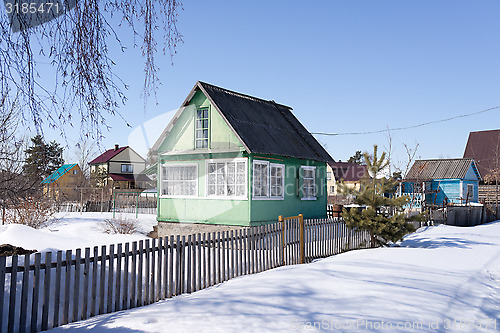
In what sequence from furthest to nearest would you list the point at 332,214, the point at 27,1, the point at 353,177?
the point at 353,177, the point at 332,214, the point at 27,1

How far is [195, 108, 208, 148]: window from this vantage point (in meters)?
16.7

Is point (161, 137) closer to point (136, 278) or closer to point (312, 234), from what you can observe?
point (312, 234)

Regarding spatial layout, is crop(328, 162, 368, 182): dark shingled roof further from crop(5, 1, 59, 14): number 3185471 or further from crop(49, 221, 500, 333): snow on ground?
crop(5, 1, 59, 14): number 3185471

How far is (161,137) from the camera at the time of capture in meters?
17.9

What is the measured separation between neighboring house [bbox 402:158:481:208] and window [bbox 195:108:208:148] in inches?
987

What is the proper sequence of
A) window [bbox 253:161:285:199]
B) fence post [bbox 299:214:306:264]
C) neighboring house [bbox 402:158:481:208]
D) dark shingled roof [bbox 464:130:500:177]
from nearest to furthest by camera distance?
fence post [bbox 299:214:306:264]
window [bbox 253:161:285:199]
neighboring house [bbox 402:158:481:208]
dark shingled roof [bbox 464:130:500:177]

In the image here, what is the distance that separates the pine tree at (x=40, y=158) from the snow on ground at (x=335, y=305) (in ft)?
8.84

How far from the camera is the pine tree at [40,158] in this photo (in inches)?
232

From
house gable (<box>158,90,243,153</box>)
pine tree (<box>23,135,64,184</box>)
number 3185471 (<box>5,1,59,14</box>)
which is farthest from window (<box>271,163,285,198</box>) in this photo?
number 3185471 (<box>5,1,59,14</box>)

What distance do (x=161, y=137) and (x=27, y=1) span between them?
47.3ft

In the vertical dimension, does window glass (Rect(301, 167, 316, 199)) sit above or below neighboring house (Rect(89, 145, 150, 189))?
below

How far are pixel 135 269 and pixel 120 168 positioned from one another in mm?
63306

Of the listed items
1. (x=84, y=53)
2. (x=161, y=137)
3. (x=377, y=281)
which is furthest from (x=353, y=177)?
(x=84, y=53)

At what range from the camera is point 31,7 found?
3.61m
